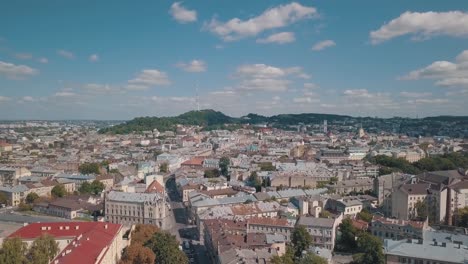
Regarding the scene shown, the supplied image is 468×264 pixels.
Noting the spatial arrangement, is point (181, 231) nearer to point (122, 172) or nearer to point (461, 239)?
point (461, 239)

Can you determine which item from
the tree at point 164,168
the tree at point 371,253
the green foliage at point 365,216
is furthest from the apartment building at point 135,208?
the tree at point 164,168

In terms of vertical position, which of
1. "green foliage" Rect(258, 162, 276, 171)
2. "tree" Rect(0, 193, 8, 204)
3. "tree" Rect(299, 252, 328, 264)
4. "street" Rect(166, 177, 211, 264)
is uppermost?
"green foliage" Rect(258, 162, 276, 171)

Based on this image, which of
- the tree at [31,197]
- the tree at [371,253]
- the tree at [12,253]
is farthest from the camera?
the tree at [31,197]

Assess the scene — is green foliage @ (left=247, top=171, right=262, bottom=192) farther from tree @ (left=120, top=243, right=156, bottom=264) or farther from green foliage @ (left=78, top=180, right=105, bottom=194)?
tree @ (left=120, top=243, right=156, bottom=264)

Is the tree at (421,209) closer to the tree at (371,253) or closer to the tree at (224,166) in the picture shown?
the tree at (371,253)

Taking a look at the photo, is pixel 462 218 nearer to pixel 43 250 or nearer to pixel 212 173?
pixel 43 250

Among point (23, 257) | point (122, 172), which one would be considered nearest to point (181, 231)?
point (23, 257)

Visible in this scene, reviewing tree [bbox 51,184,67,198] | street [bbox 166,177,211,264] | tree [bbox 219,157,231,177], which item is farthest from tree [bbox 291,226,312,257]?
tree [bbox 219,157,231,177]
